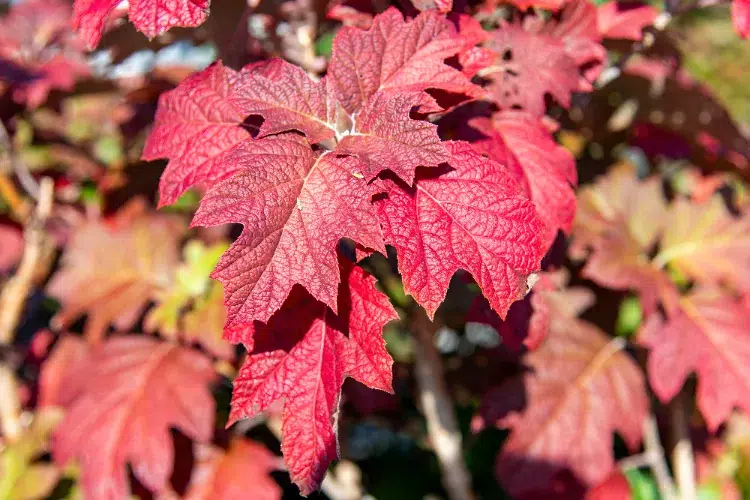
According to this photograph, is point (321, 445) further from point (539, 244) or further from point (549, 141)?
point (549, 141)

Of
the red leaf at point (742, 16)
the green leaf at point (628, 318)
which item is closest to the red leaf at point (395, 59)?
the red leaf at point (742, 16)

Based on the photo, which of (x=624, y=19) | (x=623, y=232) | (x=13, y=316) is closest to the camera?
(x=624, y=19)

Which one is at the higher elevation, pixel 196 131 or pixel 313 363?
pixel 196 131

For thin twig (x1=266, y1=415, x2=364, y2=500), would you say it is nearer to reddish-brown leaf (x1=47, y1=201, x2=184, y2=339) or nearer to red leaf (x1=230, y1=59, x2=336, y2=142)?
reddish-brown leaf (x1=47, y1=201, x2=184, y2=339)

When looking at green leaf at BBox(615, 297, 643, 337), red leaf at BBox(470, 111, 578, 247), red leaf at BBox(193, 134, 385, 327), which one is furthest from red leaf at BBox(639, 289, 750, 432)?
red leaf at BBox(193, 134, 385, 327)

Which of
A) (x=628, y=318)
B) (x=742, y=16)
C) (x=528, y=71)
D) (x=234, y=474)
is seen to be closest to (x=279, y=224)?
(x=528, y=71)

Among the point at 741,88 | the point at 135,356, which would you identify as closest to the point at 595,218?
the point at 135,356

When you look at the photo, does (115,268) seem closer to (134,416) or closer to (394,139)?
(134,416)
